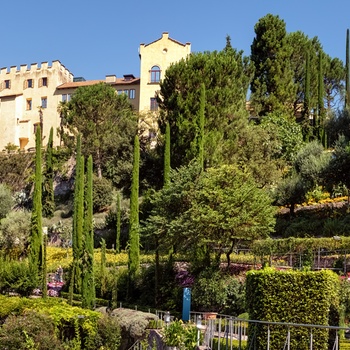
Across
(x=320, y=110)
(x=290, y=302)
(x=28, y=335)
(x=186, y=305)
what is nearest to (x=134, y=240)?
(x=186, y=305)

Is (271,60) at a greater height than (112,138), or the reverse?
(271,60)

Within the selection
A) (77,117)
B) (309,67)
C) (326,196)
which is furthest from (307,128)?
(77,117)

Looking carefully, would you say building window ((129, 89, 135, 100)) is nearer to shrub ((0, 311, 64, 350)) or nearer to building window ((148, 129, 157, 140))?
building window ((148, 129, 157, 140))

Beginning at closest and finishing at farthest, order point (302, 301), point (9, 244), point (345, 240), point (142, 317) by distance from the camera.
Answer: point (302, 301), point (142, 317), point (345, 240), point (9, 244)

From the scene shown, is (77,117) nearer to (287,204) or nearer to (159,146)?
(159,146)

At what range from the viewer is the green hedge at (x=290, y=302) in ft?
45.8

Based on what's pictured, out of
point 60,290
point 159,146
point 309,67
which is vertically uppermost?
point 309,67

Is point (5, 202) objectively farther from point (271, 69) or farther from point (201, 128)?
point (271, 69)

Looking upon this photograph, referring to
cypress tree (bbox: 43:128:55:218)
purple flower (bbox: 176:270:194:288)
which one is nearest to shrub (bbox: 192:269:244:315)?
purple flower (bbox: 176:270:194:288)

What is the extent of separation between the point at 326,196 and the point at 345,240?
1535 cm

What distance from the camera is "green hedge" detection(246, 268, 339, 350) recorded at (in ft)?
45.8

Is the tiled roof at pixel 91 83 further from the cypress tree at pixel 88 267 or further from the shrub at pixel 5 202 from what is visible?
the cypress tree at pixel 88 267

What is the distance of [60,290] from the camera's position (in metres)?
A: 36.8

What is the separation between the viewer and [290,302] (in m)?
14.5
